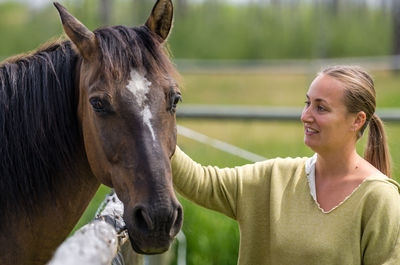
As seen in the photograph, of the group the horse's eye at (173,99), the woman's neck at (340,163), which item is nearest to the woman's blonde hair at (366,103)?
the woman's neck at (340,163)

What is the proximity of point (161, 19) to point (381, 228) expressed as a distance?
1282mm

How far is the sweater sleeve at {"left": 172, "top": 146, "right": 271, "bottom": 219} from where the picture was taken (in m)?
2.91

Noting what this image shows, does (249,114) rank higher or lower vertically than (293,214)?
lower

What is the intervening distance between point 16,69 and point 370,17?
21272 millimetres

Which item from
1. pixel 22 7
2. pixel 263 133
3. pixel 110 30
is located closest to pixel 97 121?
pixel 110 30

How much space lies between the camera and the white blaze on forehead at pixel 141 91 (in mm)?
2518

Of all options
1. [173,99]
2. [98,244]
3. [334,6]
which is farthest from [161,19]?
[334,6]

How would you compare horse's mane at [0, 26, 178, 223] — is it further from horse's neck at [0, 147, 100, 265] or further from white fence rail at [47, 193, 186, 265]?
white fence rail at [47, 193, 186, 265]

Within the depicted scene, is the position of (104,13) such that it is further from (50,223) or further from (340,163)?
(340,163)

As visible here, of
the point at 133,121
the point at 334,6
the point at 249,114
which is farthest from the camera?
the point at 334,6

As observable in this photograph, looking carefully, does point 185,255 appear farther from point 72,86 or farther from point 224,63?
point 224,63

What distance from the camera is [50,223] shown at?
2.75 metres

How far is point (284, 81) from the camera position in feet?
55.8

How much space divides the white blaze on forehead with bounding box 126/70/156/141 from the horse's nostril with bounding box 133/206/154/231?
11.3 inches
